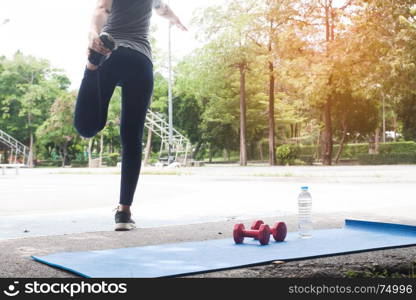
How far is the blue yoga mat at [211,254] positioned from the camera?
2.75m

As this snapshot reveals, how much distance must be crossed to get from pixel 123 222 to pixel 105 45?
1342mm

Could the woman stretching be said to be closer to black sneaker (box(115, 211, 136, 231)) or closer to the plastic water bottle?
black sneaker (box(115, 211, 136, 231))

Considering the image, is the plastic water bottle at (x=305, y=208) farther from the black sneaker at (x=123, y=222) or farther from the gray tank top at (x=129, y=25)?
the gray tank top at (x=129, y=25)

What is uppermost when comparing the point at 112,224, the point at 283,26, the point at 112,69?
the point at 283,26

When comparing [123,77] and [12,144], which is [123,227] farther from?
[12,144]

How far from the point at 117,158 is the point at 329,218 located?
33183 mm

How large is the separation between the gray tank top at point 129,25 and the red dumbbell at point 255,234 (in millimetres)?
1543

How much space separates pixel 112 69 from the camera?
426 cm

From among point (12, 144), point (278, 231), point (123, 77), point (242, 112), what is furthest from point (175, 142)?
point (278, 231)

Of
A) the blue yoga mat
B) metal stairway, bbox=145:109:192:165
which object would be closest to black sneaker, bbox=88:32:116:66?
the blue yoga mat

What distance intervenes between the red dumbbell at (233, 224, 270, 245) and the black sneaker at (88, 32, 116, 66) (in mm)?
1473

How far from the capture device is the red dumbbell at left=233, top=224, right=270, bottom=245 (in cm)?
360

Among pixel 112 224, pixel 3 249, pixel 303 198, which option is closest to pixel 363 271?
pixel 303 198

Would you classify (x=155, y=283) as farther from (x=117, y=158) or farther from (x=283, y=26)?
(x=117, y=158)
